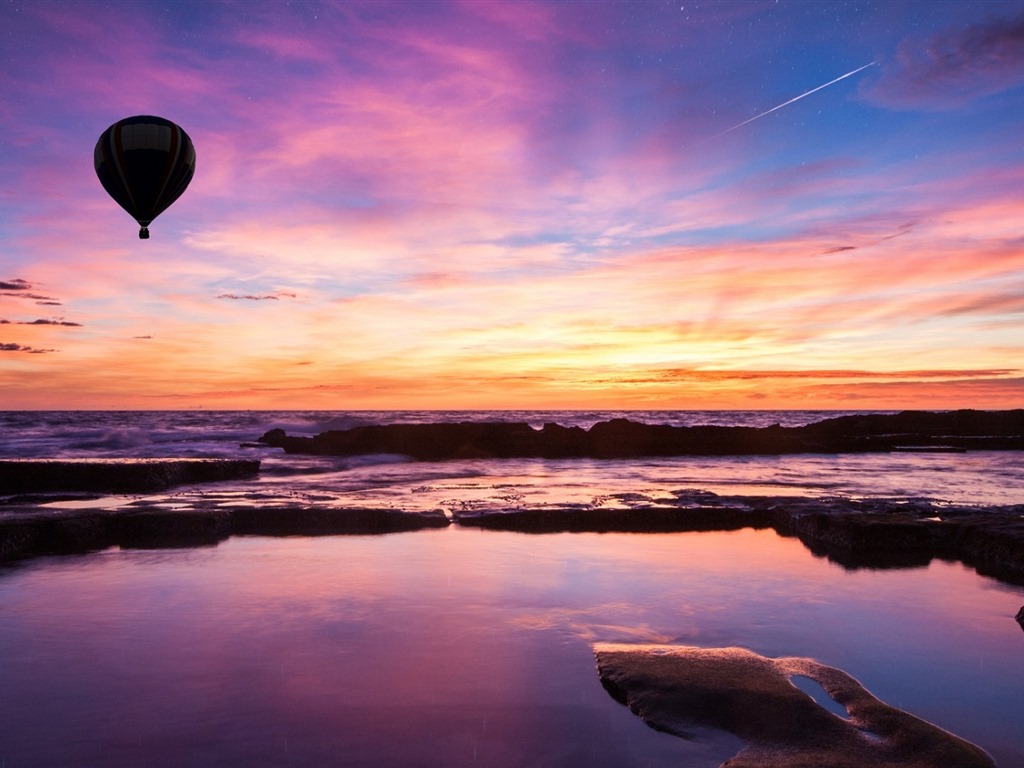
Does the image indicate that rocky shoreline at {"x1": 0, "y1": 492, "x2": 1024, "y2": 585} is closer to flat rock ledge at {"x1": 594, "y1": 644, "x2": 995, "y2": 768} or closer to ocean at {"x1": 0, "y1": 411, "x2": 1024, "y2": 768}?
ocean at {"x1": 0, "y1": 411, "x2": 1024, "y2": 768}

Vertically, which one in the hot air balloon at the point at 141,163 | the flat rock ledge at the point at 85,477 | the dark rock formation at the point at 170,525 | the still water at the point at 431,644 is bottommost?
the still water at the point at 431,644

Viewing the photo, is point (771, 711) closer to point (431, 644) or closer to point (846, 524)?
point (431, 644)

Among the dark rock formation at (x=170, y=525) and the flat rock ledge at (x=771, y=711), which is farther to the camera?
the dark rock formation at (x=170, y=525)

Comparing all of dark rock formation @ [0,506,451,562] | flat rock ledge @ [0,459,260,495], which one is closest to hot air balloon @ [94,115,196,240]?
flat rock ledge @ [0,459,260,495]

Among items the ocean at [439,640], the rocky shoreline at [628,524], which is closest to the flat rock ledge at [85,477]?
the rocky shoreline at [628,524]

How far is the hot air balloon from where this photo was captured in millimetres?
16203

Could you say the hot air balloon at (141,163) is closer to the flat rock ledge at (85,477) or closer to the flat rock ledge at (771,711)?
the flat rock ledge at (85,477)

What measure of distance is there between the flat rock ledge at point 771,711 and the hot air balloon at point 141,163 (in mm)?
14970

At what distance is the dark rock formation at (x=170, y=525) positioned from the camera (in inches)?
462

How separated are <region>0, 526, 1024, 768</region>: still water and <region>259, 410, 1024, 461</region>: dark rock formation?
2434 cm

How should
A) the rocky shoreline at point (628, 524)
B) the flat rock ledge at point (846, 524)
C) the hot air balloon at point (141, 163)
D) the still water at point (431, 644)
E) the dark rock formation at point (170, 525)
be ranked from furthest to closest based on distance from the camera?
the hot air balloon at point (141, 163) < the dark rock formation at point (170, 525) < the rocky shoreline at point (628, 524) < the flat rock ledge at point (846, 524) < the still water at point (431, 644)

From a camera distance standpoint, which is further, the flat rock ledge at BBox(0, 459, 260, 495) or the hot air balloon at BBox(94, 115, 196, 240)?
the flat rock ledge at BBox(0, 459, 260, 495)

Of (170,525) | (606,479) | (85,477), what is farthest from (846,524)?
(85,477)

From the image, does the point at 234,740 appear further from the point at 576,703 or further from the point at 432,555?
the point at 432,555
